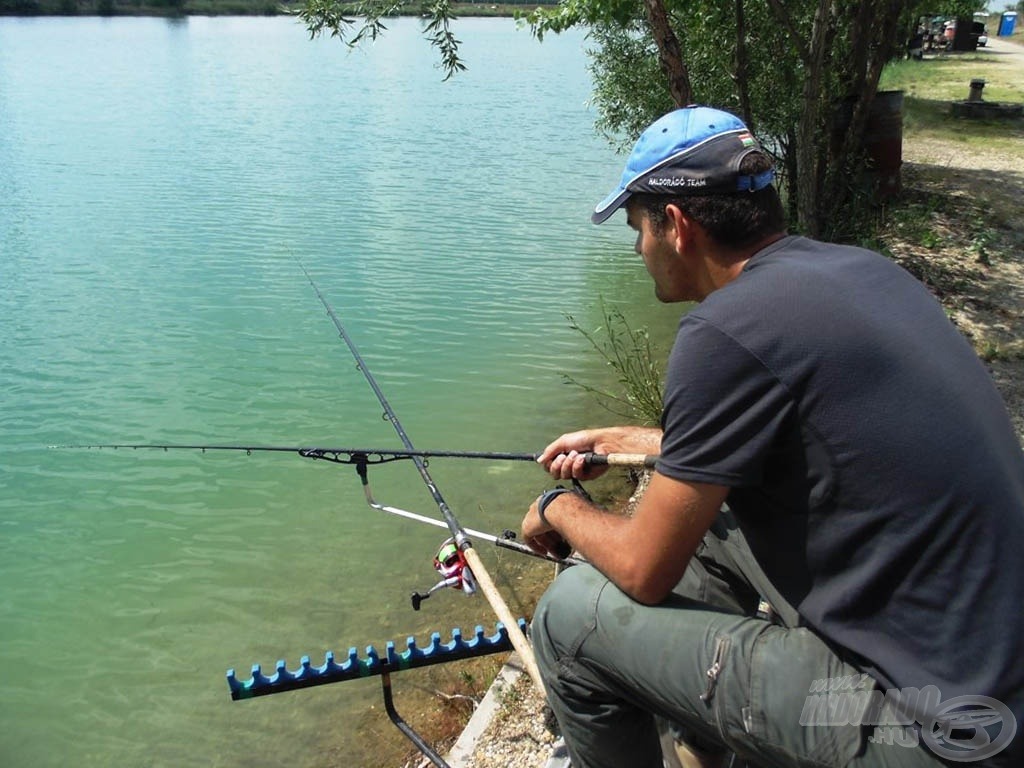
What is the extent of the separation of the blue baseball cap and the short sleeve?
38 centimetres

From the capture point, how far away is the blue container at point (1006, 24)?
161ft

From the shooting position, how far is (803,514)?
1812 mm

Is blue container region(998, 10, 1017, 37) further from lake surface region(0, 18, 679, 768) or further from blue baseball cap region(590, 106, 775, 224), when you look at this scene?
blue baseball cap region(590, 106, 775, 224)

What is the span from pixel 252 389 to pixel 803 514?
6.72m

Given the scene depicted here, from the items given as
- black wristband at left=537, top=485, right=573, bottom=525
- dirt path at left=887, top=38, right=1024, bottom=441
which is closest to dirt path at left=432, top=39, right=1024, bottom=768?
dirt path at left=887, top=38, right=1024, bottom=441

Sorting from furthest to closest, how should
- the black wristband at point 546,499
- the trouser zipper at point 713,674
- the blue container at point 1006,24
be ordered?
the blue container at point 1006,24, the black wristband at point 546,499, the trouser zipper at point 713,674

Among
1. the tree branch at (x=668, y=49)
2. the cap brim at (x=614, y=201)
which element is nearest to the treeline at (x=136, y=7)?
the tree branch at (x=668, y=49)

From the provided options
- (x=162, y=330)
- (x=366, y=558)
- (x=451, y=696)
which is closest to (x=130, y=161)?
(x=162, y=330)

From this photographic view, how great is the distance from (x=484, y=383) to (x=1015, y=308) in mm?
4482

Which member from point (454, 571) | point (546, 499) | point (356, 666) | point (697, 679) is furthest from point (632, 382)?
point (697, 679)

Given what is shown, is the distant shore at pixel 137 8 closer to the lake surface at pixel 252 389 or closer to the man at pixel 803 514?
the lake surface at pixel 252 389

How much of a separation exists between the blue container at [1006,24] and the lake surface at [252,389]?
40.9 meters

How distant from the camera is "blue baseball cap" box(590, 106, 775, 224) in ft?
6.64

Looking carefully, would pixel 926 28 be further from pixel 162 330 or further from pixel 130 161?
pixel 162 330
